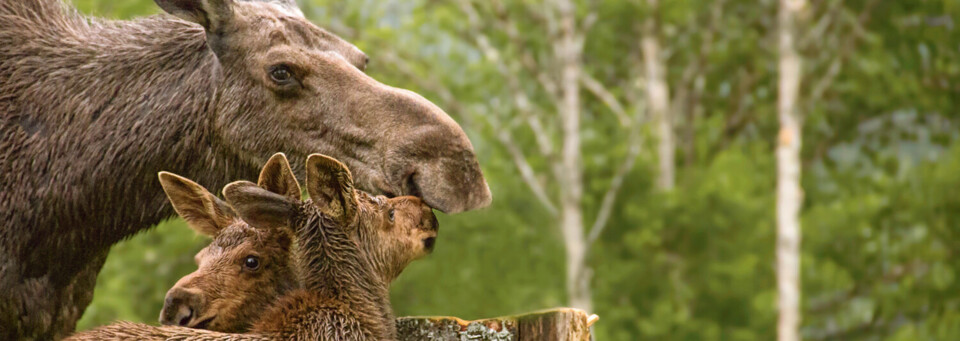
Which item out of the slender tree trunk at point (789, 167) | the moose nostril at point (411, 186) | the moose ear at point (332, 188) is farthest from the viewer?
the slender tree trunk at point (789, 167)

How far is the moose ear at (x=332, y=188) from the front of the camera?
457 centimetres

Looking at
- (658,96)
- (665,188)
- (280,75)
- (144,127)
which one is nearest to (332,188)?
(280,75)

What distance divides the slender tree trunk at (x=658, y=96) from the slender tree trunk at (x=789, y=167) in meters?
7.08

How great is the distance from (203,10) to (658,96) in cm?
2915

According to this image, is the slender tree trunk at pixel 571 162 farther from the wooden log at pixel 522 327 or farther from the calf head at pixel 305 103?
the wooden log at pixel 522 327

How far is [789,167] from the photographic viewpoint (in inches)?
1017

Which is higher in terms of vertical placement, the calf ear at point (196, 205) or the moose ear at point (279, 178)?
the moose ear at point (279, 178)

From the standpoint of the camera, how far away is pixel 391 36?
29078 millimetres

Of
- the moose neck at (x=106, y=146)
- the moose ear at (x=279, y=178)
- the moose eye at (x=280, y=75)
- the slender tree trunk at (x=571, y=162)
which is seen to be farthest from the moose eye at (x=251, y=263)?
the slender tree trunk at (x=571, y=162)

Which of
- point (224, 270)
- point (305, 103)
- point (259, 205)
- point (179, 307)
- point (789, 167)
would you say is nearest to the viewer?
point (259, 205)

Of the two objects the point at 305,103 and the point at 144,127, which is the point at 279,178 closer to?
the point at 305,103

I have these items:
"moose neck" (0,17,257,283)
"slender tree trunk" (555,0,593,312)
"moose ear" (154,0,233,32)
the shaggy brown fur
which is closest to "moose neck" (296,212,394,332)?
the shaggy brown fur

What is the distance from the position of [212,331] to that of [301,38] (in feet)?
5.30

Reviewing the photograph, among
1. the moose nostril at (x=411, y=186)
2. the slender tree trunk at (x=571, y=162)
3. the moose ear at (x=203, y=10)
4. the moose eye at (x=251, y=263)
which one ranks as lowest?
the moose eye at (x=251, y=263)
